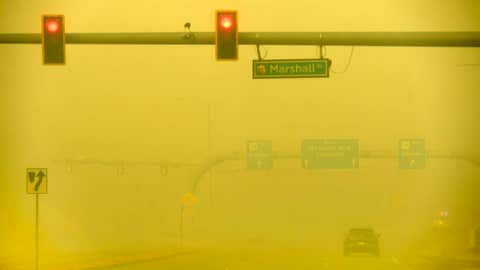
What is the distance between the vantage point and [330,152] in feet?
171

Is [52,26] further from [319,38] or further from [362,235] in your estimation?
[362,235]

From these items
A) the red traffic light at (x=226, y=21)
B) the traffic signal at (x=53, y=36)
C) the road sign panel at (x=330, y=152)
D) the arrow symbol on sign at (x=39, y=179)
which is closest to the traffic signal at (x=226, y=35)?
the red traffic light at (x=226, y=21)

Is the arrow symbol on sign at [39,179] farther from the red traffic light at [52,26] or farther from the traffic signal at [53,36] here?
the red traffic light at [52,26]

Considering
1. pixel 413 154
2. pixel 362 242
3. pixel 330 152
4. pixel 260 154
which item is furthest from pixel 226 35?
pixel 260 154

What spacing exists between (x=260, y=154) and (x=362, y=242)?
8100 mm

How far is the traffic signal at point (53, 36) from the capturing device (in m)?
20.0

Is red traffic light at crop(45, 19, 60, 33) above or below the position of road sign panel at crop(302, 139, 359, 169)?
above

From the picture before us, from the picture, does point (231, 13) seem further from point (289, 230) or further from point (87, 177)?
point (289, 230)

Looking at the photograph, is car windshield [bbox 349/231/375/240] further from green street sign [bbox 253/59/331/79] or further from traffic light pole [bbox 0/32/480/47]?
traffic light pole [bbox 0/32/480/47]

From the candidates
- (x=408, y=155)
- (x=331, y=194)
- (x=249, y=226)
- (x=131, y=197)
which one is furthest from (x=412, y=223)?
(x=408, y=155)

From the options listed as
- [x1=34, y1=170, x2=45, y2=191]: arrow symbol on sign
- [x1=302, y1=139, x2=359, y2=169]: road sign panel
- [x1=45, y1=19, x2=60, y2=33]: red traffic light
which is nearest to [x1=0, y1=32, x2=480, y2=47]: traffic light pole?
[x1=45, y1=19, x2=60, y2=33]: red traffic light

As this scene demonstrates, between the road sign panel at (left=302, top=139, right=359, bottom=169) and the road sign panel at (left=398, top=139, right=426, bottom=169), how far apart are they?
2951 mm

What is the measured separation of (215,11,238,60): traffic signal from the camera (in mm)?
19719

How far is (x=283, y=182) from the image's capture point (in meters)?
104
